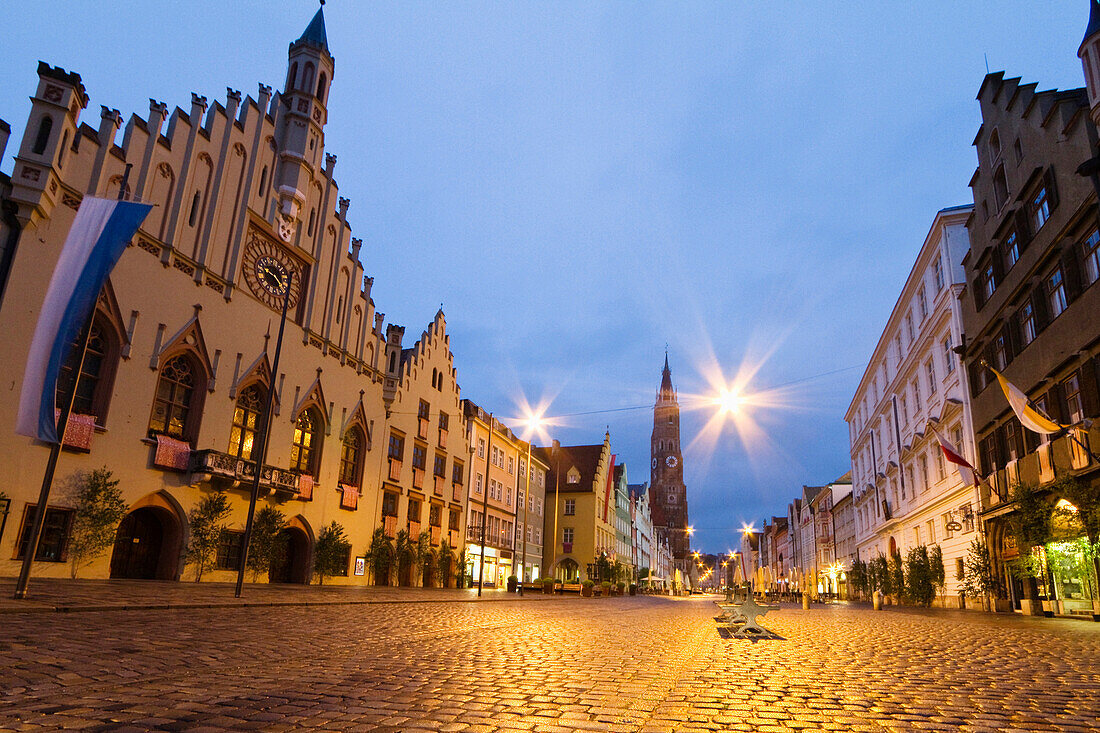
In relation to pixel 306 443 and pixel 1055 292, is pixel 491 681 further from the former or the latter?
pixel 306 443

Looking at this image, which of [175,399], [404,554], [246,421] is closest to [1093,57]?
[175,399]

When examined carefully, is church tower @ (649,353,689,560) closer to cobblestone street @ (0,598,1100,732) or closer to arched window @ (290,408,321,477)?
arched window @ (290,408,321,477)

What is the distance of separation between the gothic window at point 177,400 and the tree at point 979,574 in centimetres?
3020

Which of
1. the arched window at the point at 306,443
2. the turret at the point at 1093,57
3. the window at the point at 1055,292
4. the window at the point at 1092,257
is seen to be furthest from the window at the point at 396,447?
the turret at the point at 1093,57

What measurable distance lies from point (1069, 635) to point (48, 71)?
29998mm

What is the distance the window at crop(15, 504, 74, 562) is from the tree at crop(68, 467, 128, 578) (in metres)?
0.20

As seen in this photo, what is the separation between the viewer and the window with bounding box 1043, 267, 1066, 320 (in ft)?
71.5

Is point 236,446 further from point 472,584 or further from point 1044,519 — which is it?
point 1044,519

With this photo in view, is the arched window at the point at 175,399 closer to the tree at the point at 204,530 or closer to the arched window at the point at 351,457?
the tree at the point at 204,530

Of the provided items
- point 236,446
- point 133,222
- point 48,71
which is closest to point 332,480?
point 236,446

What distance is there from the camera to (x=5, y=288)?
66.0ft

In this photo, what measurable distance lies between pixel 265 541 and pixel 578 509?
47.1 metres

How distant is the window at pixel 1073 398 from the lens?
2030cm

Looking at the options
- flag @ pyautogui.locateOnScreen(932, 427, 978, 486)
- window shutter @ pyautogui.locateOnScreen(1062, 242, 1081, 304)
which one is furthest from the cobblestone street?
flag @ pyautogui.locateOnScreen(932, 427, 978, 486)
